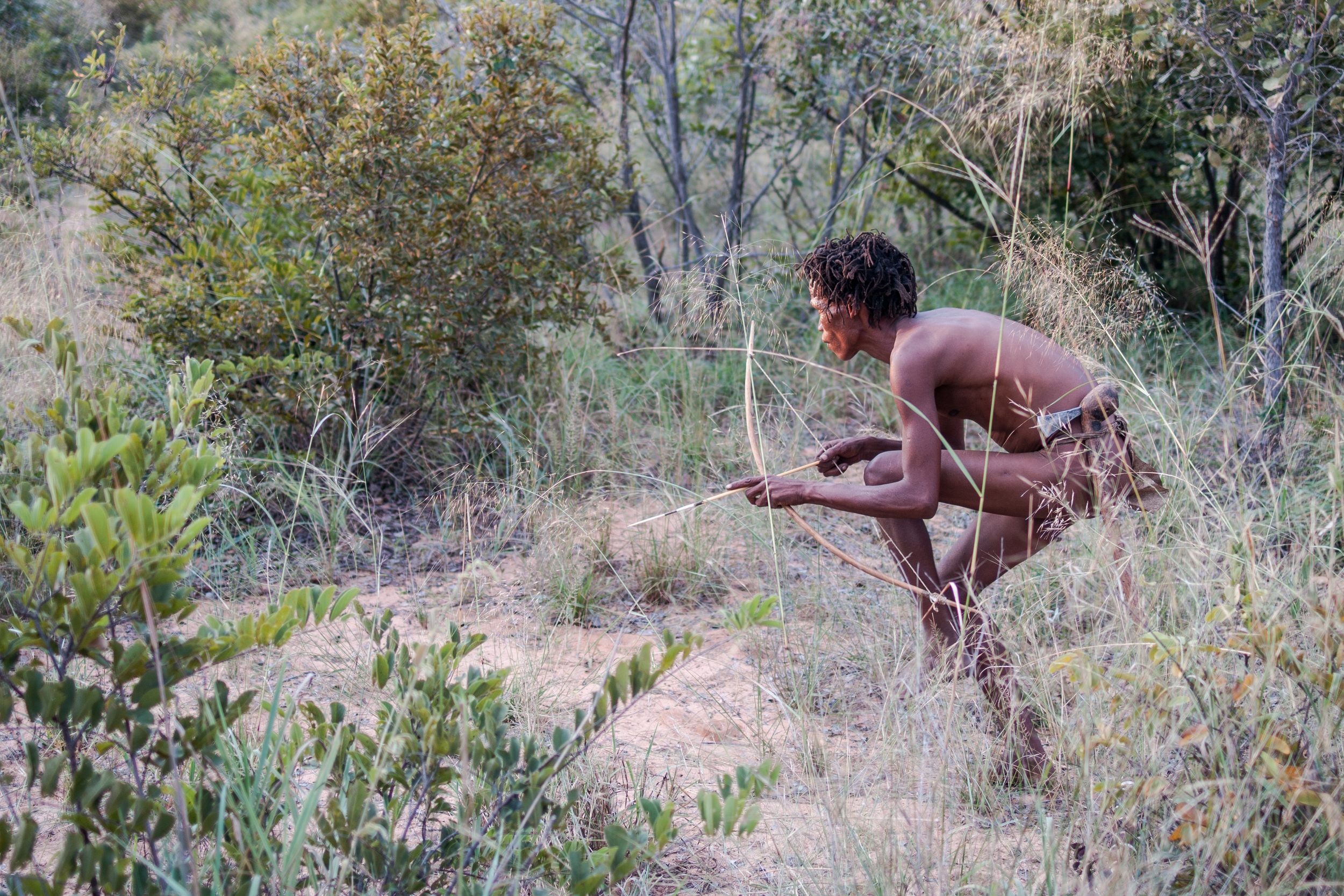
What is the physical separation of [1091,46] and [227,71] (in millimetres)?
6659

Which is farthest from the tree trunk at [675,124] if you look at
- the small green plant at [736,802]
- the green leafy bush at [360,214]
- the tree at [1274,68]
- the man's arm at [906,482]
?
the small green plant at [736,802]

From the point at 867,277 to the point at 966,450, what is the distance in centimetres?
49

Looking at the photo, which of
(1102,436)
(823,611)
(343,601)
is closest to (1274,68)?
(1102,436)

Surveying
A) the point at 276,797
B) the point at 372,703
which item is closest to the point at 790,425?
the point at 372,703

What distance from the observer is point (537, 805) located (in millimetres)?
1533

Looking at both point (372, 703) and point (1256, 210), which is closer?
point (372, 703)

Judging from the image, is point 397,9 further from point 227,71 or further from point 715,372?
point 715,372

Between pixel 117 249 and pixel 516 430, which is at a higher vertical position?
pixel 117 249

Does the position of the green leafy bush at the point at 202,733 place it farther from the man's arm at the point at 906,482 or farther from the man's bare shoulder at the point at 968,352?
the man's bare shoulder at the point at 968,352

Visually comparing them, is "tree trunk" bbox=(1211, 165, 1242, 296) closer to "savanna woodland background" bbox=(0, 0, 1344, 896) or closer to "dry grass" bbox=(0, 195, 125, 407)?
"savanna woodland background" bbox=(0, 0, 1344, 896)

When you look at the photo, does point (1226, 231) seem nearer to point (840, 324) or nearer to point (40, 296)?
point (840, 324)

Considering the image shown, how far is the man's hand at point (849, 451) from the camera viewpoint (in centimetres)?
264

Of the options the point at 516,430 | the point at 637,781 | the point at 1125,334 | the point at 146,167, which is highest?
the point at 146,167

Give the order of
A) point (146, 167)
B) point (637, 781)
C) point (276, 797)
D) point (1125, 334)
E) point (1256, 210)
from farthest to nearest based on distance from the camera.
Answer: point (1256, 210) → point (146, 167) → point (1125, 334) → point (637, 781) → point (276, 797)
